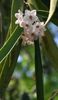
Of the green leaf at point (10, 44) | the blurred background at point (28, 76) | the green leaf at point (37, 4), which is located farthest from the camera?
the blurred background at point (28, 76)

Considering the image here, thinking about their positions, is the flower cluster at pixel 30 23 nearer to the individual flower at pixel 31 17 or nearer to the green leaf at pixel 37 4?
the individual flower at pixel 31 17

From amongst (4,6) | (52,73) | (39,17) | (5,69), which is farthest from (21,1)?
(52,73)

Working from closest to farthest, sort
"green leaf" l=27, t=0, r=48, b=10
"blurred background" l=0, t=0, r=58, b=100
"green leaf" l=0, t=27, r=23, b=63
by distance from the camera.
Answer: "green leaf" l=0, t=27, r=23, b=63, "green leaf" l=27, t=0, r=48, b=10, "blurred background" l=0, t=0, r=58, b=100

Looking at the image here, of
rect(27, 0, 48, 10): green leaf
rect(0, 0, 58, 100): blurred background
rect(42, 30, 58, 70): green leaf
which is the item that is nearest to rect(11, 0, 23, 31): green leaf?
rect(27, 0, 48, 10): green leaf

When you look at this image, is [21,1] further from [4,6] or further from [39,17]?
[4,6]

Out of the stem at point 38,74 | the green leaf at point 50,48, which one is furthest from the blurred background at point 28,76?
the stem at point 38,74

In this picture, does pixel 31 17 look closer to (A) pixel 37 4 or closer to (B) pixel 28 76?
(A) pixel 37 4

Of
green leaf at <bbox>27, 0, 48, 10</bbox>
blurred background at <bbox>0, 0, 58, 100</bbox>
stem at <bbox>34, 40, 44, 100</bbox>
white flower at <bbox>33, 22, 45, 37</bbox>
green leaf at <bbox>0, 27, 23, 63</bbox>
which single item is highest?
green leaf at <bbox>27, 0, 48, 10</bbox>

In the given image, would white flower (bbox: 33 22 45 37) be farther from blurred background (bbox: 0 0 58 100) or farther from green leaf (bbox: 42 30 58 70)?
blurred background (bbox: 0 0 58 100)

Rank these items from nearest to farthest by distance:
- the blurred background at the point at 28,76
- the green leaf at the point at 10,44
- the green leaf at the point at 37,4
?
the green leaf at the point at 10,44
the green leaf at the point at 37,4
the blurred background at the point at 28,76
